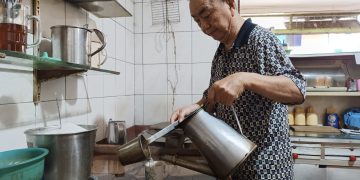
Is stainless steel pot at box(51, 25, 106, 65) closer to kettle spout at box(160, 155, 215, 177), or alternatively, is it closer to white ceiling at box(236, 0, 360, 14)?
kettle spout at box(160, 155, 215, 177)

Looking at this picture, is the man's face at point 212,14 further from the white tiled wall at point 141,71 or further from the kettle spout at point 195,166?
the white tiled wall at point 141,71

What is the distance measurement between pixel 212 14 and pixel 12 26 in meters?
0.53

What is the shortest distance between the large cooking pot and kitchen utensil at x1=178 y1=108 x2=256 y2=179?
0.26 m

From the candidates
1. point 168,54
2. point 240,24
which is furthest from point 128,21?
point 240,24

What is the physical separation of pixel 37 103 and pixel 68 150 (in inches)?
15.4

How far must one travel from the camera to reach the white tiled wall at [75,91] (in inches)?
32.9


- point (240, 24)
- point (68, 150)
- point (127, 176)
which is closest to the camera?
point (68, 150)

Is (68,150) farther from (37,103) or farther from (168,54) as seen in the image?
(168,54)

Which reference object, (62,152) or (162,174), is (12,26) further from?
(162,174)

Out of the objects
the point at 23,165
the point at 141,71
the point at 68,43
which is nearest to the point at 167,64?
the point at 141,71

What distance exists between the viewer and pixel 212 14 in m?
0.82

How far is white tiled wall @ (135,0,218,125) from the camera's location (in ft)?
6.62

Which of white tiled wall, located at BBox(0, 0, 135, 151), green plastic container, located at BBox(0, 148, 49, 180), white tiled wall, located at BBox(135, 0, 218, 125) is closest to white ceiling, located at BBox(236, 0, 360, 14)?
white tiled wall, located at BBox(135, 0, 218, 125)

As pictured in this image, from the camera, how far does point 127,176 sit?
101 centimetres
